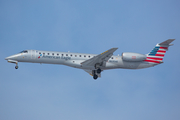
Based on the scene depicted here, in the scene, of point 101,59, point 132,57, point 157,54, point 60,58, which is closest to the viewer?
point 101,59

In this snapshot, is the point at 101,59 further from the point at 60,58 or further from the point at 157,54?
the point at 157,54

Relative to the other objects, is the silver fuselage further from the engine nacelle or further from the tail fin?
the tail fin

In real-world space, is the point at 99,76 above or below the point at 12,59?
below

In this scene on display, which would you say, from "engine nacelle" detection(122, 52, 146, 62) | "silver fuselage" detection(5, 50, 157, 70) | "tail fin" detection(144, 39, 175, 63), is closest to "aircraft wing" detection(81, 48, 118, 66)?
"silver fuselage" detection(5, 50, 157, 70)

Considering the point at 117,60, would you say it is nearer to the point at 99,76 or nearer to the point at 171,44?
the point at 99,76

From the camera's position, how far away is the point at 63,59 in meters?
32.7

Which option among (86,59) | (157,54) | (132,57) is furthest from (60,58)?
(157,54)

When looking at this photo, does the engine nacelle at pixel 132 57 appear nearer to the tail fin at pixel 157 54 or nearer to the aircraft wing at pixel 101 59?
the tail fin at pixel 157 54

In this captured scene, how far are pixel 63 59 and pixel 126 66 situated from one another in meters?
8.18

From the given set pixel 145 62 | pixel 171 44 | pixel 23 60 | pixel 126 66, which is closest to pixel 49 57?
pixel 23 60

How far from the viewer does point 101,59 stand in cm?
3172

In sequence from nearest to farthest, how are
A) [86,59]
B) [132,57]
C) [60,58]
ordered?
[132,57] < [60,58] < [86,59]

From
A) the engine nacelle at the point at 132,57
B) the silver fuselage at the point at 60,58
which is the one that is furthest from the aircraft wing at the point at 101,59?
the engine nacelle at the point at 132,57

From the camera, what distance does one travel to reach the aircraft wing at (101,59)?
30562mm
